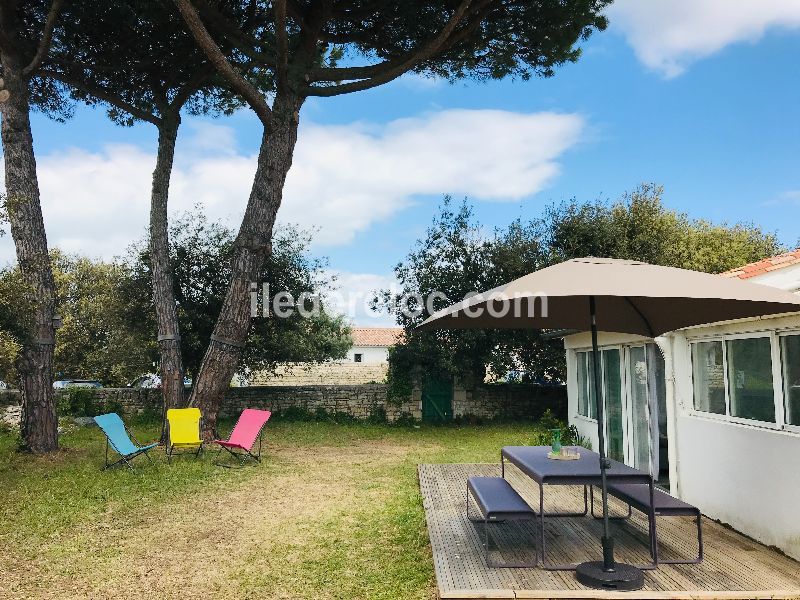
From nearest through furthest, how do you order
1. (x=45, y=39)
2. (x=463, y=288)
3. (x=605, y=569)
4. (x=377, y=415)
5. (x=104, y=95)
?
(x=605, y=569), (x=45, y=39), (x=104, y=95), (x=463, y=288), (x=377, y=415)

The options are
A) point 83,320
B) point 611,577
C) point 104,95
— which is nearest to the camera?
point 611,577

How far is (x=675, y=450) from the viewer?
7.24 m

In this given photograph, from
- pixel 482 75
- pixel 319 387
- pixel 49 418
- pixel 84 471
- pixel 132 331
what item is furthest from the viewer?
pixel 319 387

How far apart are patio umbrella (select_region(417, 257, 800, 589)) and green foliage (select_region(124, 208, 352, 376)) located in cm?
1161

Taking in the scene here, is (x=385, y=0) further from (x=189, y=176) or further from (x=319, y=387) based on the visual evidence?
(x=319, y=387)

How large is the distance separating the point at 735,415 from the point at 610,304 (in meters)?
1.91

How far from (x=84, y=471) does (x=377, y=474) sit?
4420 mm

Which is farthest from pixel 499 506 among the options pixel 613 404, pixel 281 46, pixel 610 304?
pixel 281 46

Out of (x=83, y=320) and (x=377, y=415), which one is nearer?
(x=377, y=415)

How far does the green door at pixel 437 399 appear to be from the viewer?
17.8 meters

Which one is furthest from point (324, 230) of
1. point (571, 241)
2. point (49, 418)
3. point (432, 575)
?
point (432, 575)

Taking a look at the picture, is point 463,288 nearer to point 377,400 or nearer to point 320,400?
point 377,400

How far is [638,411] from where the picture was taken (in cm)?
890

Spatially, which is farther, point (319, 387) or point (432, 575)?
point (319, 387)
